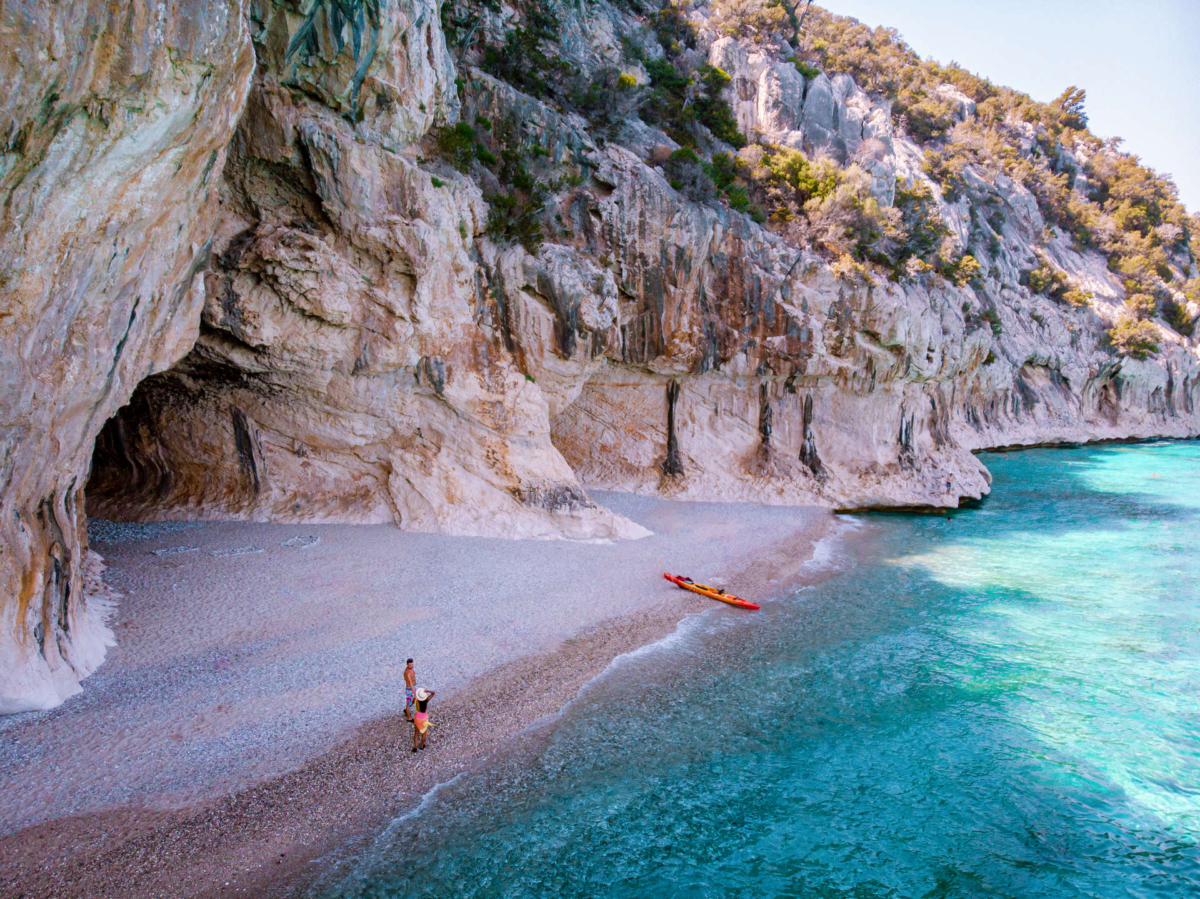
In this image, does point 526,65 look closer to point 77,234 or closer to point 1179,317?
point 77,234

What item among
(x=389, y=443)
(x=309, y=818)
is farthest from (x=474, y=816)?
(x=389, y=443)

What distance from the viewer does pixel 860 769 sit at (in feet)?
→ 26.4

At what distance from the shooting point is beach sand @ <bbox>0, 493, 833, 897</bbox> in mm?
6035

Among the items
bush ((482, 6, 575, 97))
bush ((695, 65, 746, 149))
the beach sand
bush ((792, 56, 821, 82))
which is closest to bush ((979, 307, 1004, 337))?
bush ((792, 56, 821, 82))

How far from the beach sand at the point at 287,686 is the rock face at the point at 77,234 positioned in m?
1.21

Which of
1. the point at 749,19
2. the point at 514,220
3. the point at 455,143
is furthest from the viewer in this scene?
the point at 749,19

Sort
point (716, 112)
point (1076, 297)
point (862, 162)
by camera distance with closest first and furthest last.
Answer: point (716, 112)
point (862, 162)
point (1076, 297)

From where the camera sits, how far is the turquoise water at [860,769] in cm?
641

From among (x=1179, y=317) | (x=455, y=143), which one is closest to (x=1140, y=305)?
(x=1179, y=317)

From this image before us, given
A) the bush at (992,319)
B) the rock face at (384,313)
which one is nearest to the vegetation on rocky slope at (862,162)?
the rock face at (384,313)

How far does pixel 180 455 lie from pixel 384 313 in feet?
21.6

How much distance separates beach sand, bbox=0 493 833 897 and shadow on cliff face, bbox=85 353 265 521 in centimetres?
100

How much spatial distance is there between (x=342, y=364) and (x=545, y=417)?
5.64 m

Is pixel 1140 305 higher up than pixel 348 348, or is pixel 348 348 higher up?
pixel 1140 305
